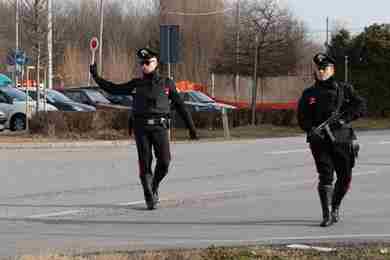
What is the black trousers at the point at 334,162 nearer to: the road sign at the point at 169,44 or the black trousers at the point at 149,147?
the black trousers at the point at 149,147

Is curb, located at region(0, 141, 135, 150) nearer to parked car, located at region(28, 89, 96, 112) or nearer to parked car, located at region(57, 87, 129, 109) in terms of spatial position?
parked car, located at region(28, 89, 96, 112)

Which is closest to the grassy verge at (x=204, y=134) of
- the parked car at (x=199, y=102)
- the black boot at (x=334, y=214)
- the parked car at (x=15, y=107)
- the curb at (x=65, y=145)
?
the curb at (x=65, y=145)

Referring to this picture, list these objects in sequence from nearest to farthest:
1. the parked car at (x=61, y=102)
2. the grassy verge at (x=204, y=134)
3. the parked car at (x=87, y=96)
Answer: the grassy verge at (x=204, y=134) < the parked car at (x=61, y=102) < the parked car at (x=87, y=96)

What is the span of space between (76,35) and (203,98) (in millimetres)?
28348

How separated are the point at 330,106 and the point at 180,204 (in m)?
3.01

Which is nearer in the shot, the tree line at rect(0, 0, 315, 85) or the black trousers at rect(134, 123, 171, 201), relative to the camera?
the black trousers at rect(134, 123, 171, 201)

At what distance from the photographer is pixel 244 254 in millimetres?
7680

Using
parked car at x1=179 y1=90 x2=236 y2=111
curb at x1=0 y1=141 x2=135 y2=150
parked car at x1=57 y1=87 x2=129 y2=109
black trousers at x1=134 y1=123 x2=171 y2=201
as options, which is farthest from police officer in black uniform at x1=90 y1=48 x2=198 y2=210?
parked car at x1=57 y1=87 x2=129 y2=109

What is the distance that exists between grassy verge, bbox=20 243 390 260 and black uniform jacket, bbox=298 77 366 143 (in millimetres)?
2078

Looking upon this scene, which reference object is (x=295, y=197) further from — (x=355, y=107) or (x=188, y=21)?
(x=188, y=21)

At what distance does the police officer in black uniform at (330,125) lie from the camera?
10.0 m

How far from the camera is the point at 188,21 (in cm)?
5969

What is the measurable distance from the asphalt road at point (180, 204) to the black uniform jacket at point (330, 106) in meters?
1.03

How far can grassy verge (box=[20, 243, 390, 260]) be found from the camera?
24.8 ft
